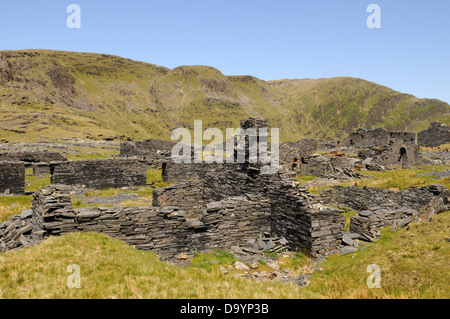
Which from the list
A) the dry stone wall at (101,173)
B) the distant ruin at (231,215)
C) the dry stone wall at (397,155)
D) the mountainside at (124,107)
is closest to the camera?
the distant ruin at (231,215)

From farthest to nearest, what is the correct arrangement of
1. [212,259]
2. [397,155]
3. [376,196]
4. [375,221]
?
[397,155] < [376,196] < [375,221] < [212,259]

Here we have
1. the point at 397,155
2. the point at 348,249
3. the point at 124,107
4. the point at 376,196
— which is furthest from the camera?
the point at 124,107

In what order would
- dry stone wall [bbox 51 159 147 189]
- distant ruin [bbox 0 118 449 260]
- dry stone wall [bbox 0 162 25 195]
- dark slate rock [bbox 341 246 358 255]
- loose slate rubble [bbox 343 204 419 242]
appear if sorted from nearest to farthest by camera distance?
distant ruin [bbox 0 118 449 260]
dark slate rock [bbox 341 246 358 255]
loose slate rubble [bbox 343 204 419 242]
dry stone wall [bbox 0 162 25 195]
dry stone wall [bbox 51 159 147 189]

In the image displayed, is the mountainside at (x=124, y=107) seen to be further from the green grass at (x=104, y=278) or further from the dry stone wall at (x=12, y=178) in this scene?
the green grass at (x=104, y=278)

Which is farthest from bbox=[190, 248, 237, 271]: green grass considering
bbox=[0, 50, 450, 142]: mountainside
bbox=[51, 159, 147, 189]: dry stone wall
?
bbox=[0, 50, 450, 142]: mountainside

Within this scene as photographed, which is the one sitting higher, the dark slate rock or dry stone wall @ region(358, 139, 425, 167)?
dry stone wall @ region(358, 139, 425, 167)

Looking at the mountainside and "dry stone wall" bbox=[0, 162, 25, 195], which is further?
the mountainside

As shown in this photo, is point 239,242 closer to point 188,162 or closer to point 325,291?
point 325,291

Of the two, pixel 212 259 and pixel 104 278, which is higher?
pixel 104 278

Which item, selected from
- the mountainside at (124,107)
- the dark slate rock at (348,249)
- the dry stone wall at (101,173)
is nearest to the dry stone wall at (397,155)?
the dark slate rock at (348,249)

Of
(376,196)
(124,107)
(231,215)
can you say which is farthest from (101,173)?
(124,107)

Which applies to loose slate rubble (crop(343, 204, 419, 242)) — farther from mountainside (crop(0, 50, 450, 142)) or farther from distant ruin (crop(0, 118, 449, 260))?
mountainside (crop(0, 50, 450, 142))

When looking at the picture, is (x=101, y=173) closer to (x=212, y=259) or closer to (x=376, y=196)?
(x=212, y=259)

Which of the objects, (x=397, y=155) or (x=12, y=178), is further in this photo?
(x=397, y=155)
